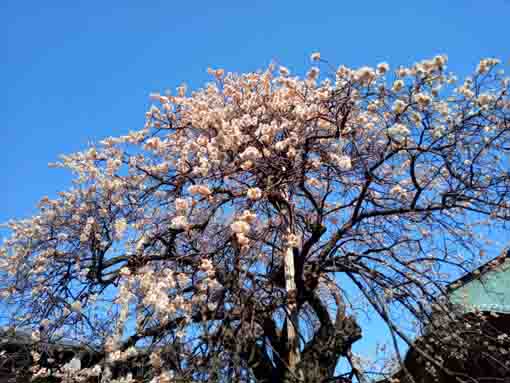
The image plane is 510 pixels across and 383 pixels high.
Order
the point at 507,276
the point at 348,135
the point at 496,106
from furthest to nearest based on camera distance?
the point at 507,276 → the point at 348,135 → the point at 496,106

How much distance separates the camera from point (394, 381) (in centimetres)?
407

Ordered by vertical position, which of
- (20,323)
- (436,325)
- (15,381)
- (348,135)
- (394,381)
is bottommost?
(394,381)

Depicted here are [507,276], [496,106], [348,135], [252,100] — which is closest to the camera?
[496,106]

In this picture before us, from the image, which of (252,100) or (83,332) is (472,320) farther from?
(83,332)

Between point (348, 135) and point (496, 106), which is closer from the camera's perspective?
point (496, 106)

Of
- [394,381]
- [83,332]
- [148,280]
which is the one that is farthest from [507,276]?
[83,332]

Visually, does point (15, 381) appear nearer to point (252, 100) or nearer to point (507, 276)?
point (252, 100)

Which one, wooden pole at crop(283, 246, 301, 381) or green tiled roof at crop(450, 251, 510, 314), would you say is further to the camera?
green tiled roof at crop(450, 251, 510, 314)

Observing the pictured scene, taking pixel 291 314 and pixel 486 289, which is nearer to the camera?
pixel 291 314

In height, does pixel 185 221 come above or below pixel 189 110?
below

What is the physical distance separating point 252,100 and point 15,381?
12.7ft

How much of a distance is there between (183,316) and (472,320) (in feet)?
9.92

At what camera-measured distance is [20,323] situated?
4.48 meters

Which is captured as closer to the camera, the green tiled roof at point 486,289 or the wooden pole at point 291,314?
the wooden pole at point 291,314
